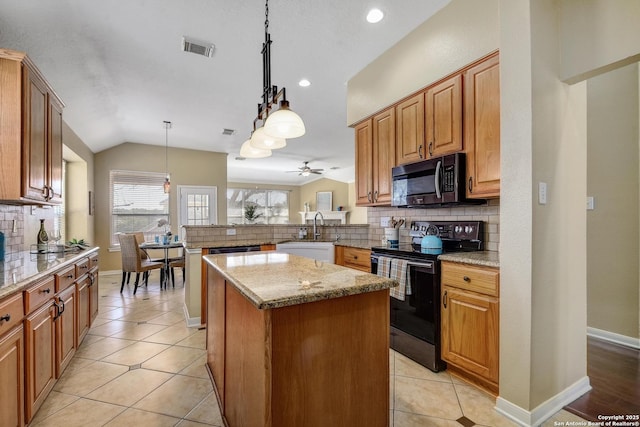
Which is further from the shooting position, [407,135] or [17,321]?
[407,135]

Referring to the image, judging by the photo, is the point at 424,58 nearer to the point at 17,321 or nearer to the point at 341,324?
the point at 341,324

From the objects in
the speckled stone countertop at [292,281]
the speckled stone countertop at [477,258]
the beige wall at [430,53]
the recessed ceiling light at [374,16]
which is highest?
the recessed ceiling light at [374,16]

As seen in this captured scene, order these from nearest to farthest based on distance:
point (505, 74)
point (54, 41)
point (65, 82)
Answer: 1. point (505, 74)
2. point (54, 41)
3. point (65, 82)

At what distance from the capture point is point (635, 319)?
8.91 ft

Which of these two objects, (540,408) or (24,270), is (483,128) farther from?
(24,270)

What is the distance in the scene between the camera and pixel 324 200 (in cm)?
1149

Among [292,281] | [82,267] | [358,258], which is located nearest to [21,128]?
[82,267]

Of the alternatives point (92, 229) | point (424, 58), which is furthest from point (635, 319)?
point (92, 229)

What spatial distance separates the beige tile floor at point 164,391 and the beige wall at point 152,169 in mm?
3639

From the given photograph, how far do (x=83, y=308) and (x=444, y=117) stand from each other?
3.52 metres

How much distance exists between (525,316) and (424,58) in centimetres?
220

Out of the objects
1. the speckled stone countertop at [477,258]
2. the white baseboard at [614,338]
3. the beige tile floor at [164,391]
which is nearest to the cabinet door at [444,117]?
the speckled stone countertop at [477,258]

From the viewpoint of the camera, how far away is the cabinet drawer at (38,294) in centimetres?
161

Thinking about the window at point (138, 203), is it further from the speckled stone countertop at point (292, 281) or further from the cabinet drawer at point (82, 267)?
the speckled stone countertop at point (292, 281)
